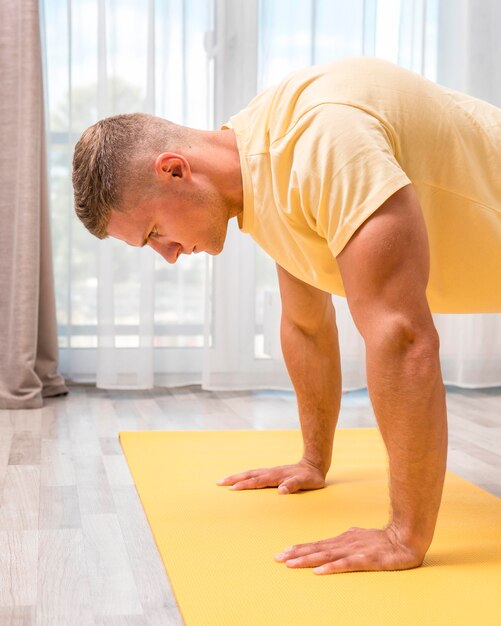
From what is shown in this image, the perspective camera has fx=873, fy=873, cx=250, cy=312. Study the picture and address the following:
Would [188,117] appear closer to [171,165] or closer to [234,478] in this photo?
[234,478]

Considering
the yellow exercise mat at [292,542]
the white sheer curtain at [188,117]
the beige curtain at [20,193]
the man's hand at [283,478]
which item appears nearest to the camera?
the yellow exercise mat at [292,542]

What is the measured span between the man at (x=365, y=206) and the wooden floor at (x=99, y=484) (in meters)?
0.28

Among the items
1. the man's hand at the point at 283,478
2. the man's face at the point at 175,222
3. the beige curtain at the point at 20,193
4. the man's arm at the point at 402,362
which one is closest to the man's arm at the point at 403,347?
the man's arm at the point at 402,362

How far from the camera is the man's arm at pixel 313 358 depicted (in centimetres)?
179

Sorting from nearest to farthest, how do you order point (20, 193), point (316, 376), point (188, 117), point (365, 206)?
point (365, 206) < point (316, 376) < point (20, 193) < point (188, 117)

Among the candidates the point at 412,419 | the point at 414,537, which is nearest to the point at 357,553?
the point at 414,537

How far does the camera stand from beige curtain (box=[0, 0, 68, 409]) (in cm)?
293

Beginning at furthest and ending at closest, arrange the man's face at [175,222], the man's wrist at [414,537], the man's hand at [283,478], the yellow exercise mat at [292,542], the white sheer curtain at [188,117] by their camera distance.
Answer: the white sheer curtain at [188,117] < the man's hand at [283,478] < the man's face at [175,222] < the man's wrist at [414,537] < the yellow exercise mat at [292,542]

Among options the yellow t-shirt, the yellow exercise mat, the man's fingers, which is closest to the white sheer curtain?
the yellow exercise mat

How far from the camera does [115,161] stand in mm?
1378

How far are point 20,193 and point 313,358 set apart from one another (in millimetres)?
1540

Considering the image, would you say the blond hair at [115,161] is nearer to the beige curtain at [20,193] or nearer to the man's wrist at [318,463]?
the man's wrist at [318,463]

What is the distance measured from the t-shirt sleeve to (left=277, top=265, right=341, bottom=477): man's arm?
51cm

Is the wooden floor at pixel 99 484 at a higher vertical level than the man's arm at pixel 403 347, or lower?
lower
